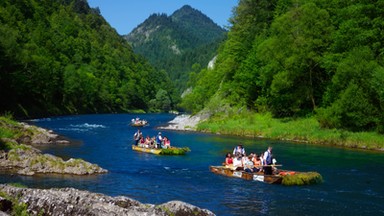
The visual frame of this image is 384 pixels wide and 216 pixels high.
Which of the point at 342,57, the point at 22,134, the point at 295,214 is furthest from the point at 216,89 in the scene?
the point at 295,214

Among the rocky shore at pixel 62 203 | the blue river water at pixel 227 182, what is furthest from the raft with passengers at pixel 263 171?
the rocky shore at pixel 62 203

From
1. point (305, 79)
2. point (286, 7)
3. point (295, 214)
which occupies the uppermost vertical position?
point (286, 7)

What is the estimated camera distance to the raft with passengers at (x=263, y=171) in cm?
3000

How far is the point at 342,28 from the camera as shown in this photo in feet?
196

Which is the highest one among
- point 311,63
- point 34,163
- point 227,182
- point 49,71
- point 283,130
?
point 49,71

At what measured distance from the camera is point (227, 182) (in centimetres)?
3091

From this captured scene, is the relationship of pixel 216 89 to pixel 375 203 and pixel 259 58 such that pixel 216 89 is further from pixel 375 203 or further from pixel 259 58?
pixel 375 203

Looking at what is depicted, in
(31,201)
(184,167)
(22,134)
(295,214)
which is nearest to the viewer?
(31,201)

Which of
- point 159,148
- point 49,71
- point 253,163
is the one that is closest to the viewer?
point 253,163

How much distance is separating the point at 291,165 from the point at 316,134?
20797 mm

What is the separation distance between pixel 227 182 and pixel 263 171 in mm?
3523

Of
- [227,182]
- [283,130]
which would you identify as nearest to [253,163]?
[227,182]

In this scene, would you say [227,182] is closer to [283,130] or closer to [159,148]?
[159,148]

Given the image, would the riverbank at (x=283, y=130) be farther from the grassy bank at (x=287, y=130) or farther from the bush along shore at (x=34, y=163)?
the bush along shore at (x=34, y=163)
